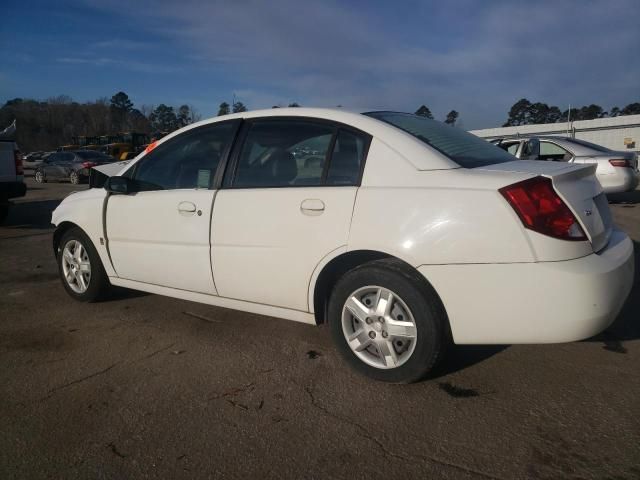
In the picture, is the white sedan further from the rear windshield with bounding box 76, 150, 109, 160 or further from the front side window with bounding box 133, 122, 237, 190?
the rear windshield with bounding box 76, 150, 109, 160

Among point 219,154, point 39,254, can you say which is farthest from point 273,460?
point 39,254

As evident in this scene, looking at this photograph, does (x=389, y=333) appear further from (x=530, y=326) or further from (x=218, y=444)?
(x=218, y=444)

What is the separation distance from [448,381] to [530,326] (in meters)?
0.64

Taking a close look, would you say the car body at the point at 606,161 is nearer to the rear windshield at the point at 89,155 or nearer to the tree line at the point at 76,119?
the rear windshield at the point at 89,155

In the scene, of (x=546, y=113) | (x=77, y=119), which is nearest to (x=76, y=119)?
(x=77, y=119)

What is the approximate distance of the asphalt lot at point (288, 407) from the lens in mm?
2033

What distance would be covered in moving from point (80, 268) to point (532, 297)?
12.3 ft

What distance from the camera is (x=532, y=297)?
2238 millimetres

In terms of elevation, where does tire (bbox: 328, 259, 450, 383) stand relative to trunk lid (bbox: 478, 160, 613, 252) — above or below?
below

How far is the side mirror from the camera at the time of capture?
370cm

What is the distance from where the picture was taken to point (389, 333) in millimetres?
2598

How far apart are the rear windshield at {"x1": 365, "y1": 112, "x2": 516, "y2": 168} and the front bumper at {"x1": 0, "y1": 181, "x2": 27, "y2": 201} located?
793cm

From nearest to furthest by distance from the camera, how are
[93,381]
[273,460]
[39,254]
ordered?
[273,460]
[93,381]
[39,254]

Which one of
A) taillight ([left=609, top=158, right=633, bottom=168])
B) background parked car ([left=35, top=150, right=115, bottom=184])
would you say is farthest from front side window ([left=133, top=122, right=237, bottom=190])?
background parked car ([left=35, top=150, right=115, bottom=184])
